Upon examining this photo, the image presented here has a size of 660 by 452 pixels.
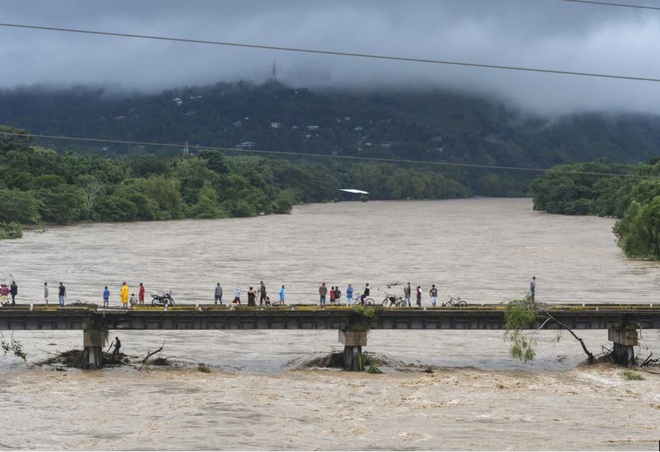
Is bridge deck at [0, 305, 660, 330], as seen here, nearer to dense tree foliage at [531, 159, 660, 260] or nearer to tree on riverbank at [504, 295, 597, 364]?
tree on riverbank at [504, 295, 597, 364]

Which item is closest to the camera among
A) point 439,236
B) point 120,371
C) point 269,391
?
point 269,391

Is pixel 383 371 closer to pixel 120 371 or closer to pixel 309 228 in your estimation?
pixel 120 371

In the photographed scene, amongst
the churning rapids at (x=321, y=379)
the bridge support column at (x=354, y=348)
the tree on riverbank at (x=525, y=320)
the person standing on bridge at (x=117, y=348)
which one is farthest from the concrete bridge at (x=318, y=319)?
the churning rapids at (x=321, y=379)

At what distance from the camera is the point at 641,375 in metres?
47.4

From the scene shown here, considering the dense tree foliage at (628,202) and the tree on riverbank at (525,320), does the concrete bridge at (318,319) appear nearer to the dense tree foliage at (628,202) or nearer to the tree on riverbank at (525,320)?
the tree on riverbank at (525,320)

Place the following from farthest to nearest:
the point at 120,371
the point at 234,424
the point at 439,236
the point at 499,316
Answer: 1. the point at 439,236
2. the point at 499,316
3. the point at 120,371
4. the point at 234,424

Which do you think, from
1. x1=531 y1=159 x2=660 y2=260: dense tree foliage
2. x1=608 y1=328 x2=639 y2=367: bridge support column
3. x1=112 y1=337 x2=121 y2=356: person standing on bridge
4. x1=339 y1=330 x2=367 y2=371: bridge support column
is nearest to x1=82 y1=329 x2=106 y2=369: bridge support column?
x1=112 y1=337 x2=121 y2=356: person standing on bridge

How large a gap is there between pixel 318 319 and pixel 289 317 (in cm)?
137

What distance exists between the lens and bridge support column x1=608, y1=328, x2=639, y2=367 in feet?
163

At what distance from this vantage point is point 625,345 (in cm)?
4972

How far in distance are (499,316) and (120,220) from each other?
112m

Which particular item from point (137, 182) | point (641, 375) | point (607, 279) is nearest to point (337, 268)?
point (607, 279)

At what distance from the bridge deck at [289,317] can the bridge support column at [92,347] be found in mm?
399

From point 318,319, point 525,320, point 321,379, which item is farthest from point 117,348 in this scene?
point 525,320
